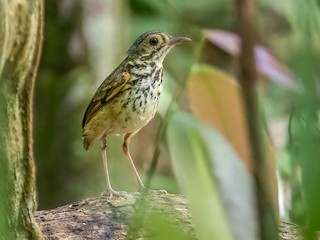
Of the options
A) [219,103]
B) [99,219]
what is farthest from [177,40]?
[99,219]

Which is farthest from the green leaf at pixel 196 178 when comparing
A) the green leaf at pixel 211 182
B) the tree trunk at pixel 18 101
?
the tree trunk at pixel 18 101

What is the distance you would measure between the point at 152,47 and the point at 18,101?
5.68ft

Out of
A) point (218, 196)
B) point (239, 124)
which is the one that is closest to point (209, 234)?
point (218, 196)

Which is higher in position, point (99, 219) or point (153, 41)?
point (153, 41)

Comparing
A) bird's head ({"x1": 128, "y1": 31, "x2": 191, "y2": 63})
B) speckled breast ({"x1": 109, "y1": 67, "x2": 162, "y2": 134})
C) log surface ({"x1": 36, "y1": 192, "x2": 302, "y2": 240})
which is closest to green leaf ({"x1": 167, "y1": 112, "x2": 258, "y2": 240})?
log surface ({"x1": 36, "y1": 192, "x2": 302, "y2": 240})

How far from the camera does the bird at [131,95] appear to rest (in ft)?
10.2

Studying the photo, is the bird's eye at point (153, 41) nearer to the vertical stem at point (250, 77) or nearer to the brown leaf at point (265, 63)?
the brown leaf at point (265, 63)

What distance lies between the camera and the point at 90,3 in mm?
4824

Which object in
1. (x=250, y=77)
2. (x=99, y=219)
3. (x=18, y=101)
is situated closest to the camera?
(x=250, y=77)

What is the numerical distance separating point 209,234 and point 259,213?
0.46 m

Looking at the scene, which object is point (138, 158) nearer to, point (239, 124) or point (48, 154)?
point (48, 154)

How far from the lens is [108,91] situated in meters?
3.17

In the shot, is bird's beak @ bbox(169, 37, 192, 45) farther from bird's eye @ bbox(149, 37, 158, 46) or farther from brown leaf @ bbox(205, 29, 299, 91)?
brown leaf @ bbox(205, 29, 299, 91)

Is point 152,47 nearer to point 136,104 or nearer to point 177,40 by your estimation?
point 177,40
